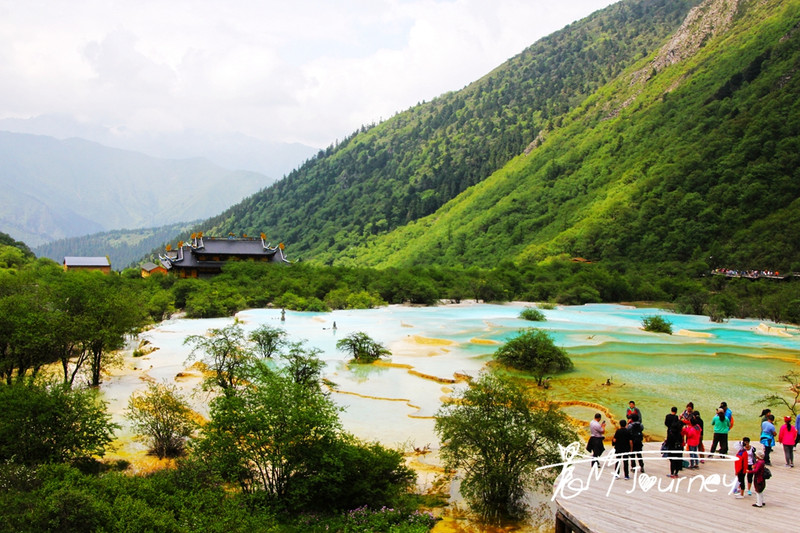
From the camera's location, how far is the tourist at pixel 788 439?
11203 millimetres

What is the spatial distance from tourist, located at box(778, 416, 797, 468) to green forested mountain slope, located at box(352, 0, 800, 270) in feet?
220

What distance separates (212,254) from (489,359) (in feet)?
168

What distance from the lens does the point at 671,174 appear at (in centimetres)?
9500

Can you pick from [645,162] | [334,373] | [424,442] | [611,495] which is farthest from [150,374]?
[645,162]

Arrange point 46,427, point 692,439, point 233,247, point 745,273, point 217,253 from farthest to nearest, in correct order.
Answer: point 233,247 → point 217,253 → point 745,273 → point 46,427 → point 692,439

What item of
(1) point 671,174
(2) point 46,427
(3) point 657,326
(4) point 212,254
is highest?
(1) point 671,174

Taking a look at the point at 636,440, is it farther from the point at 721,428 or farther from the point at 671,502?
the point at 721,428

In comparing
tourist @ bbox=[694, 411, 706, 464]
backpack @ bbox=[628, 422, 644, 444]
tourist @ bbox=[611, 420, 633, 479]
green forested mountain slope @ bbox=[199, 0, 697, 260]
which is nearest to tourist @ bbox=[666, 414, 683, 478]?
tourist @ bbox=[694, 411, 706, 464]

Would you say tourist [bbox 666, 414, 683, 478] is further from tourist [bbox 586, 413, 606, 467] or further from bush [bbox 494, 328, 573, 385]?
bush [bbox 494, 328, 573, 385]

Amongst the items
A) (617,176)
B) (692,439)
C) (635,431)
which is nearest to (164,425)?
(635,431)

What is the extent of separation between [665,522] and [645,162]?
4264 inches

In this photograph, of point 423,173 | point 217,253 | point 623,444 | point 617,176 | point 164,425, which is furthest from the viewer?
point 423,173

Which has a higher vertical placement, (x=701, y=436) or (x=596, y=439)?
(x=701, y=436)

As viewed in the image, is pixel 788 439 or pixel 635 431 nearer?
pixel 635 431
